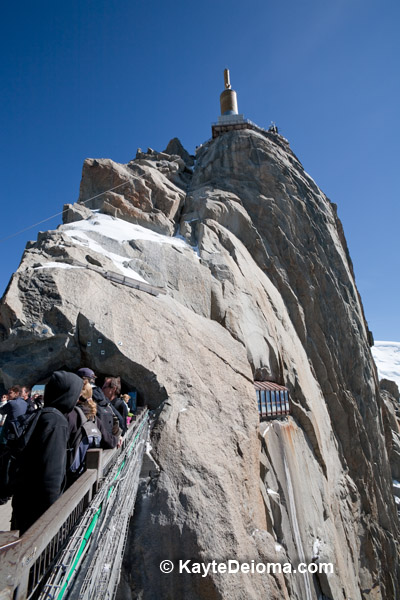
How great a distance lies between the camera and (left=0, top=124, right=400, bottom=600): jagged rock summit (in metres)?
7.90

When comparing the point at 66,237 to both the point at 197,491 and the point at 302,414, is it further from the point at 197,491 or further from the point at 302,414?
the point at 302,414

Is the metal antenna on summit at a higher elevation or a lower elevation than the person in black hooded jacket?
higher

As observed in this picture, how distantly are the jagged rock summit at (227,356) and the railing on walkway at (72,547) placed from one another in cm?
428

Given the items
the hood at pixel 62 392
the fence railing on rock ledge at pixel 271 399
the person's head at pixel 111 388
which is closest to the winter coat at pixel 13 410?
the person's head at pixel 111 388

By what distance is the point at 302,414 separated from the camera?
15883mm

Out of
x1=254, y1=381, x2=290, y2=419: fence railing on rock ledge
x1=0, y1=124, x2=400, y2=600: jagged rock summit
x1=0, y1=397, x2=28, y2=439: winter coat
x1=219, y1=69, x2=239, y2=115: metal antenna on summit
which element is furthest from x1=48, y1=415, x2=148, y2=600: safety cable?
x1=219, y1=69, x2=239, y2=115: metal antenna on summit

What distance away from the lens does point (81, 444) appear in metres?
3.26

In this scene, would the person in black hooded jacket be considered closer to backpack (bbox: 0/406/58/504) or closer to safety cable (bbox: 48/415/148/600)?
backpack (bbox: 0/406/58/504)

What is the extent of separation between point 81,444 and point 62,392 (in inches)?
28.1

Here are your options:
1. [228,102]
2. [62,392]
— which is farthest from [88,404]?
[228,102]

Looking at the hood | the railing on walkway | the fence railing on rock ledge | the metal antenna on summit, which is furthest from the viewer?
the metal antenna on summit

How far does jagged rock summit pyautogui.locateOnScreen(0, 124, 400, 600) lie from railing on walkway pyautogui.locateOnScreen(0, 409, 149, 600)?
4284mm

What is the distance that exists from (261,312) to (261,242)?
25.5 ft

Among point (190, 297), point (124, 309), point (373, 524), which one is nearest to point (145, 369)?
point (124, 309)
